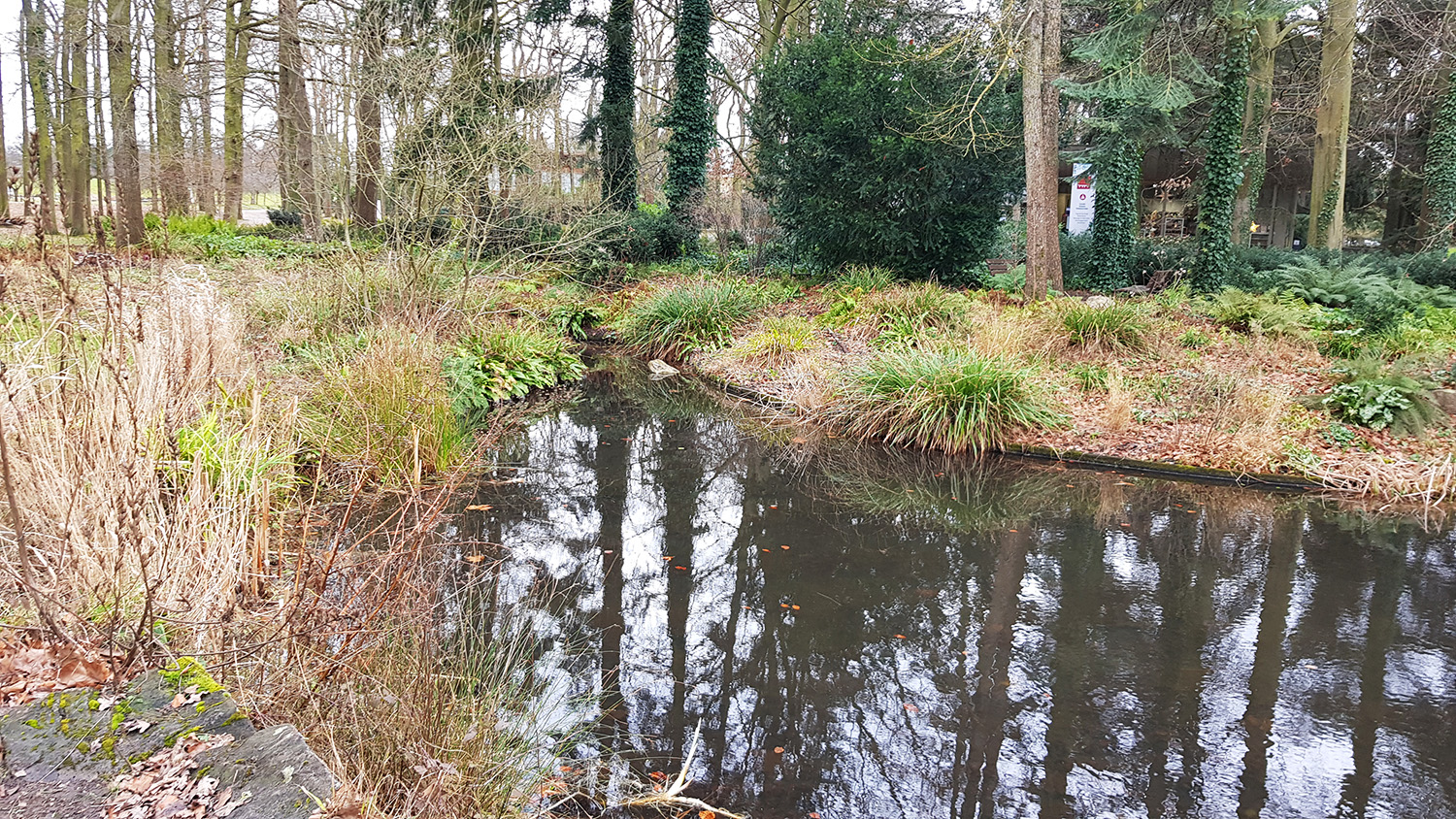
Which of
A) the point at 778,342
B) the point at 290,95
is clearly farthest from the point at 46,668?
the point at 290,95

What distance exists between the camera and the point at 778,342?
37.1 ft

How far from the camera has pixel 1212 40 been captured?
16.2 meters

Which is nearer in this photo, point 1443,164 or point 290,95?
point 1443,164

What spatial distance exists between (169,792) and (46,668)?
2.71 feet

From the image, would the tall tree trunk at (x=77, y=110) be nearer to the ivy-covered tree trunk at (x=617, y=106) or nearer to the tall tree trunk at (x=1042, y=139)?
the ivy-covered tree trunk at (x=617, y=106)

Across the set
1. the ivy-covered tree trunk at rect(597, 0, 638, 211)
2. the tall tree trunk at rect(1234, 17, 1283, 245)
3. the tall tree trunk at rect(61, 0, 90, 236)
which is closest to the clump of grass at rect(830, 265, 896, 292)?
the ivy-covered tree trunk at rect(597, 0, 638, 211)

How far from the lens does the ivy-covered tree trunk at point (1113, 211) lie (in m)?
16.0

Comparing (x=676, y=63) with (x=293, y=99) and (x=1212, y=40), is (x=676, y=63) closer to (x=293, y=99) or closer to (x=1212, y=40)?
(x=293, y=99)

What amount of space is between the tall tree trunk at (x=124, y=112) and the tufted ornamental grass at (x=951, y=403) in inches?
551

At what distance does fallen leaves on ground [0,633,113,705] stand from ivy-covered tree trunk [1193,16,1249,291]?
15639mm

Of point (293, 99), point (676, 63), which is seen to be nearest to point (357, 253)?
point (293, 99)

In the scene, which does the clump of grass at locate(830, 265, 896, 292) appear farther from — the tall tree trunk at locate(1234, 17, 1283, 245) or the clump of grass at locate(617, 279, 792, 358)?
the tall tree trunk at locate(1234, 17, 1283, 245)

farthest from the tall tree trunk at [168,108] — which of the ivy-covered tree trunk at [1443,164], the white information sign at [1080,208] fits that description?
the ivy-covered tree trunk at [1443,164]

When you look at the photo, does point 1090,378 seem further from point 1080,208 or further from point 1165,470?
point 1080,208
